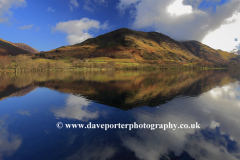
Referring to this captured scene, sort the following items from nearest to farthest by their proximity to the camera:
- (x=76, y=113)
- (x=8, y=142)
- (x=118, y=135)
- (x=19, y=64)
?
(x=8, y=142) < (x=118, y=135) < (x=76, y=113) < (x=19, y=64)

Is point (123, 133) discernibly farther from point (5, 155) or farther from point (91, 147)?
point (5, 155)

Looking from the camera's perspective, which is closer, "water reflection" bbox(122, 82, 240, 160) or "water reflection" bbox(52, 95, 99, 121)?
"water reflection" bbox(122, 82, 240, 160)

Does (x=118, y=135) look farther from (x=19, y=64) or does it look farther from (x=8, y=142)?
(x=19, y=64)

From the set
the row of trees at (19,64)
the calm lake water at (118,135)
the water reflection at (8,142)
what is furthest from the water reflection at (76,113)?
the row of trees at (19,64)

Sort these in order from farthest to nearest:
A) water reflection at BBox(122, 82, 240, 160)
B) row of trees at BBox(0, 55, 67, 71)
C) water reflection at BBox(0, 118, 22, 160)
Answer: row of trees at BBox(0, 55, 67, 71) < water reflection at BBox(122, 82, 240, 160) < water reflection at BBox(0, 118, 22, 160)

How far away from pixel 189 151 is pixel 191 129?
353cm

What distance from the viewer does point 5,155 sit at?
281 inches

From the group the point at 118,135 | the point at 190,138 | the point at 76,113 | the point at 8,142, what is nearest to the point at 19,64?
the point at 76,113

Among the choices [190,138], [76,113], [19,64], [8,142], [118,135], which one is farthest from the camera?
[19,64]

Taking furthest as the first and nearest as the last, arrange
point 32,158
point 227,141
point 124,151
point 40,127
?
point 40,127, point 227,141, point 124,151, point 32,158

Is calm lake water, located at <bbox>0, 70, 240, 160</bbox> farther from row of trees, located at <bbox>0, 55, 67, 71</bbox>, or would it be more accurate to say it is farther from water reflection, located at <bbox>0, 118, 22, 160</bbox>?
row of trees, located at <bbox>0, 55, 67, 71</bbox>

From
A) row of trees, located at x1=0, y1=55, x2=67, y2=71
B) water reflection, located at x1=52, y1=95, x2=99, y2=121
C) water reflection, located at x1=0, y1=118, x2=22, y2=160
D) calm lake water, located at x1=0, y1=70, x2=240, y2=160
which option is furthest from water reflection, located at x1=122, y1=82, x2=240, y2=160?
row of trees, located at x1=0, y1=55, x2=67, y2=71

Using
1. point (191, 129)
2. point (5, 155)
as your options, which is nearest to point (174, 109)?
point (191, 129)

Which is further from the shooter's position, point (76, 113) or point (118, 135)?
point (76, 113)
